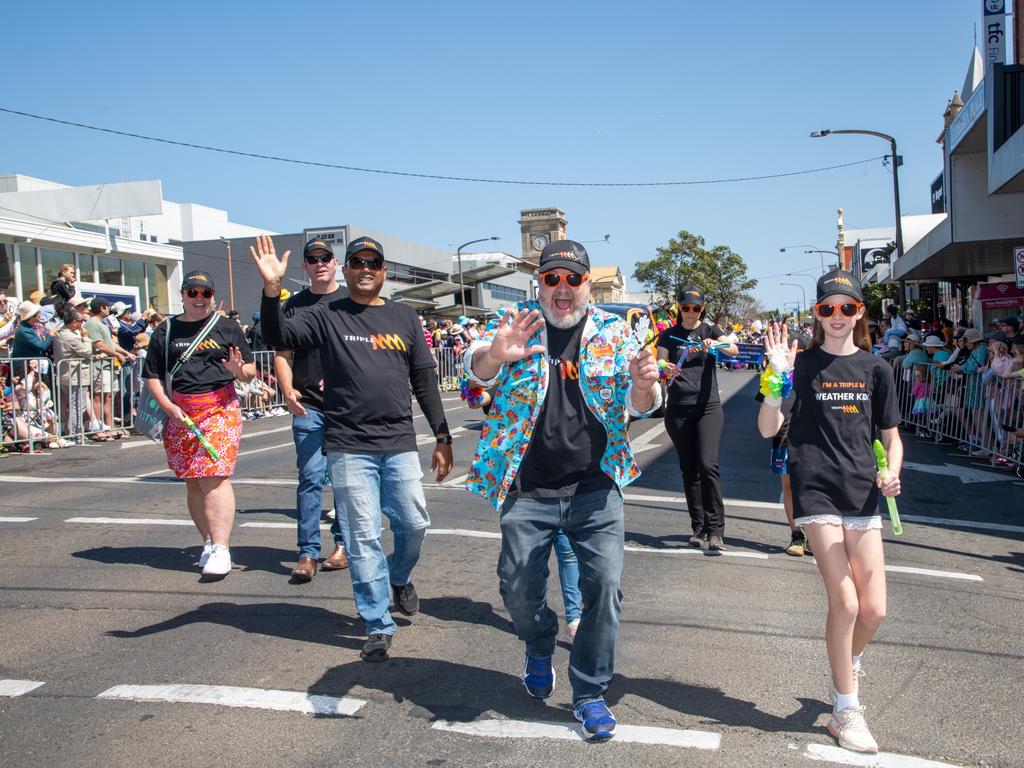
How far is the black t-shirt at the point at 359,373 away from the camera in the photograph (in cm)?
480

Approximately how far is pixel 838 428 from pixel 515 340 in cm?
142

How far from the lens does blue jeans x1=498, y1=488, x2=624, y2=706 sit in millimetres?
3762

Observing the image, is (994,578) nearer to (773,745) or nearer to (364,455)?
(773,745)

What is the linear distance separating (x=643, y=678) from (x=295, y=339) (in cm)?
236

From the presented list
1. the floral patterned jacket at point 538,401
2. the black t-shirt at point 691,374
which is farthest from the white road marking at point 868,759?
the black t-shirt at point 691,374

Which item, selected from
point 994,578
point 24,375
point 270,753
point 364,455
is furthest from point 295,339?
point 24,375

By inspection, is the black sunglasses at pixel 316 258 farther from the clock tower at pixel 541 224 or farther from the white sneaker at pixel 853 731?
the clock tower at pixel 541 224

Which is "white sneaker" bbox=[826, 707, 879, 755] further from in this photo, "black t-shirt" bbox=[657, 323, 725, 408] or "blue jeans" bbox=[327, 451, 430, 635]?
"black t-shirt" bbox=[657, 323, 725, 408]

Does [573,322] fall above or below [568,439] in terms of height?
above

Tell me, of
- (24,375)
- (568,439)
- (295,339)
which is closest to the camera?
(568,439)

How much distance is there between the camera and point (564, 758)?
358 centimetres

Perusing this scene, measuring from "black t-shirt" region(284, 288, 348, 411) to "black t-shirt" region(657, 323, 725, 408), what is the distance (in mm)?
2572

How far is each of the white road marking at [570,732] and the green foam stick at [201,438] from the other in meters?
2.91

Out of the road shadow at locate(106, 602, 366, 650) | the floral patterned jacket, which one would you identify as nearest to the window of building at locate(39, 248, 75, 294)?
the road shadow at locate(106, 602, 366, 650)
